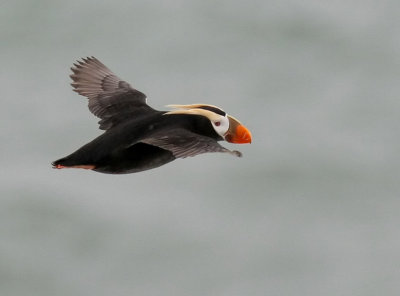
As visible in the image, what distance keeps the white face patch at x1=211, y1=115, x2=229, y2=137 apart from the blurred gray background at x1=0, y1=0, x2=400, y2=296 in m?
6.20

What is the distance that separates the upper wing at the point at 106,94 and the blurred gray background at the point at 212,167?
477 cm

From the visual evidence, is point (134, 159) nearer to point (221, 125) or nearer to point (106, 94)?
point (221, 125)

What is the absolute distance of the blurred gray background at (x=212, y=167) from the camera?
14781 mm

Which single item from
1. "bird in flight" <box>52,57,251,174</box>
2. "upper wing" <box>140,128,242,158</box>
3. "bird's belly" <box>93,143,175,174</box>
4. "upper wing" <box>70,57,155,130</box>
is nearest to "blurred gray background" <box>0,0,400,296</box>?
"upper wing" <box>70,57,155,130</box>

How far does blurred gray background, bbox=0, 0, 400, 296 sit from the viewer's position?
14781mm

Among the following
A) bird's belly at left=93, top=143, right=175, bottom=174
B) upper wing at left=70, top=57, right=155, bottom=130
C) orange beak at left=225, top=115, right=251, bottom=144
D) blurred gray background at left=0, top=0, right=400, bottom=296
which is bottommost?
bird's belly at left=93, top=143, right=175, bottom=174

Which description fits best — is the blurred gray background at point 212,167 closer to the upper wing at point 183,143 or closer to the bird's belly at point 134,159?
the bird's belly at point 134,159

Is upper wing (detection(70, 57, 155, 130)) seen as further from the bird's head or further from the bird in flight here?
the bird's head

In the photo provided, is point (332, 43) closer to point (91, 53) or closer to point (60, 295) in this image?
point (91, 53)

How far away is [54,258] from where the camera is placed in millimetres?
14766

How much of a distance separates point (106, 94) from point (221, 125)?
162cm

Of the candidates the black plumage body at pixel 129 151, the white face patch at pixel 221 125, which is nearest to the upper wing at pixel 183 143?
the black plumage body at pixel 129 151

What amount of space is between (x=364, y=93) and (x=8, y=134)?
5429 millimetres

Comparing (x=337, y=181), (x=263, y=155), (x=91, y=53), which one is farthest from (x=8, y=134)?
(x=337, y=181)
